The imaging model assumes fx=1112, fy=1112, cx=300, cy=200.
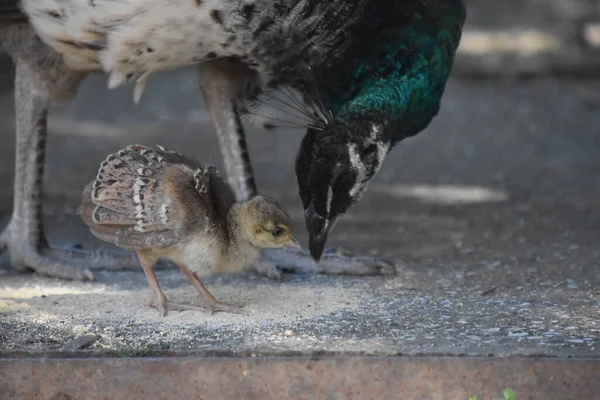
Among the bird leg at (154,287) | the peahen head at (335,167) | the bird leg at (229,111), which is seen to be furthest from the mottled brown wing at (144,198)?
the bird leg at (229,111)

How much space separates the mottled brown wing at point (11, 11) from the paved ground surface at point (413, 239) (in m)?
1.02

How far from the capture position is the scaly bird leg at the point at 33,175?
14.5ft

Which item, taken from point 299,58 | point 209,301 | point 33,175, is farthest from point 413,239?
point 33,175

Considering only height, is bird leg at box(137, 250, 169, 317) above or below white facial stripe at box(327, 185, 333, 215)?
below

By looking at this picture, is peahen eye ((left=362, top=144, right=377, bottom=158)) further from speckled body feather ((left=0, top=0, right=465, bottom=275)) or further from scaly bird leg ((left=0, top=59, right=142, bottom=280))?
scaly bird leg ((left=0, top=59, right=142, bottom=280))

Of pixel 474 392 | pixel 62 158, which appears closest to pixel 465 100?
pixel 62 158

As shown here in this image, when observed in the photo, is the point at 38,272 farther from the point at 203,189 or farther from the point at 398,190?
the point at 398,190

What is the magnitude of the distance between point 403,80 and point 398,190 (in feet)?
6.68

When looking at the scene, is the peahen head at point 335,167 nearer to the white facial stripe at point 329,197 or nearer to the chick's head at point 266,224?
the white facial stripe at point 329,197

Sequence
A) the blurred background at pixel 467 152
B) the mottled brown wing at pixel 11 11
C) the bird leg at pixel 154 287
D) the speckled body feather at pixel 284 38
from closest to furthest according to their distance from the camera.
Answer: the bird leg at pixel 154 287 < the speckled body feather at pixel 284 38 < the mottled brown wing at pixel 11 11 < the blurred background at pixel 467 152

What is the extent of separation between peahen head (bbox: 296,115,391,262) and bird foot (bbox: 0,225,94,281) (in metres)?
0.96

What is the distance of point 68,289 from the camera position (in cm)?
408

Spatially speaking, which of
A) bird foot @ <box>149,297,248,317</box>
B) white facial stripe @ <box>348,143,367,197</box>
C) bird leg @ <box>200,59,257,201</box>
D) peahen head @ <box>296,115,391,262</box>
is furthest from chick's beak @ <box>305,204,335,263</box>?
bird leg @ <box>200,59,257,201</box>

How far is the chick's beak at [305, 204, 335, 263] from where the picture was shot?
3.78m
